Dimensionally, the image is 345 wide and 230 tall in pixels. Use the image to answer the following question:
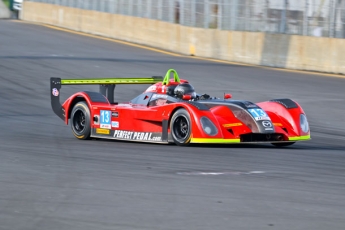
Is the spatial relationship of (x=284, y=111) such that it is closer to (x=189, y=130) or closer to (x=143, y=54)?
(x=189, y=130)

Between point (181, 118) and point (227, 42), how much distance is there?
17.3 m

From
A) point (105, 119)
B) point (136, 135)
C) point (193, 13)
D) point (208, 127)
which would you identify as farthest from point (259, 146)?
point (193, 13)

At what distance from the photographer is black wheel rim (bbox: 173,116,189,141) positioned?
11555mm

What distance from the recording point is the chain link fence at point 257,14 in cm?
2500

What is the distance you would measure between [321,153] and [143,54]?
2026 cm

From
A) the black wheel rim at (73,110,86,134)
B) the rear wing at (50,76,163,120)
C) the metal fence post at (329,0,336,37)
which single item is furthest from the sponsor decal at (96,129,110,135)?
the metal fence post at (329,0,336,37)

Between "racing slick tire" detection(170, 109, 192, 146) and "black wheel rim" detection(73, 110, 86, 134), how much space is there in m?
2.25

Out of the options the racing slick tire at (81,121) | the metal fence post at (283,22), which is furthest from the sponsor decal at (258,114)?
the metal fence post at (283,22)

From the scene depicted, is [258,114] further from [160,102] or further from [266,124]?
[160,102]

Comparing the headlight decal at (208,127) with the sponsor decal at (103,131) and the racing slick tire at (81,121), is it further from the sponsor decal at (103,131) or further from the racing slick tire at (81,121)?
the racing slick tire at (81,121)

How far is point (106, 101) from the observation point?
13266mm

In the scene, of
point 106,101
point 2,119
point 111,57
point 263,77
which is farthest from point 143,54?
point 106,101

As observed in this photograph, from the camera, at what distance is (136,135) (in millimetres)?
12367

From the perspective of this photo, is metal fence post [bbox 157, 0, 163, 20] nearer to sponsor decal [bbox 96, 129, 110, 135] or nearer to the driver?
sponsor decal [bbox 96, 129, 110, 135]
